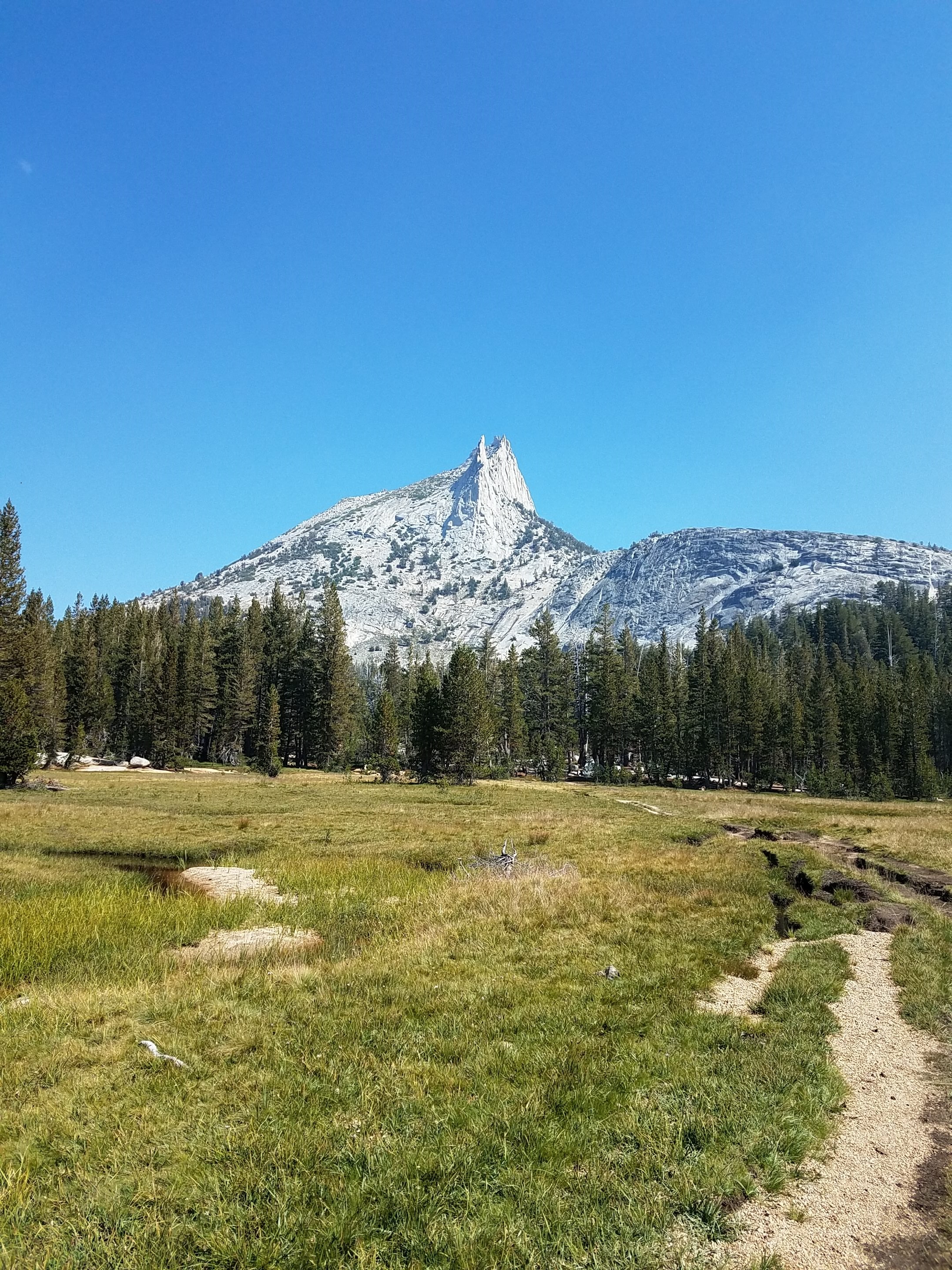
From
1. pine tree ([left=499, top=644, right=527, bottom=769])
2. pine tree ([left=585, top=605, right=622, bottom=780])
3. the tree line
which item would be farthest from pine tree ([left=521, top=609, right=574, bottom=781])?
pine tree ([left=585, top=605, right=622, bottom=780])

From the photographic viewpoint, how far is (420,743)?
78125 mm

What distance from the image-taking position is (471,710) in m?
74.8

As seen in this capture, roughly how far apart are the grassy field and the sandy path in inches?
13.1

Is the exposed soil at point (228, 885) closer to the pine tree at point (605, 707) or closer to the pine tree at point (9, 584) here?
the pine tree at point (9, 584)

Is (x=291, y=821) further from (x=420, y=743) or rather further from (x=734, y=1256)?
(x=420, y=743)

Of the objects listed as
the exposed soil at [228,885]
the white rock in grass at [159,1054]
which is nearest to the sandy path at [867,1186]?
the white rock in grass at [159,1054]

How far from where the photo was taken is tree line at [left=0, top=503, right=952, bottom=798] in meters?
78.8

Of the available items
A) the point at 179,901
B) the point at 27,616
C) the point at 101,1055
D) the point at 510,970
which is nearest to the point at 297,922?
the point at 179,901

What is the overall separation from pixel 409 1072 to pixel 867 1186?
5518 millimetres

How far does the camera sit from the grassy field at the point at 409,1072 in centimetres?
591

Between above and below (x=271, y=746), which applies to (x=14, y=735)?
above

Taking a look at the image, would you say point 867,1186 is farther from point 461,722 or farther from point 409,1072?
point 461,722

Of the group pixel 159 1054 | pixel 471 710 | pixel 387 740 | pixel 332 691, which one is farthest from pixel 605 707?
pixel 159 1054

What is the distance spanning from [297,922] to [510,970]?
22.1ft
